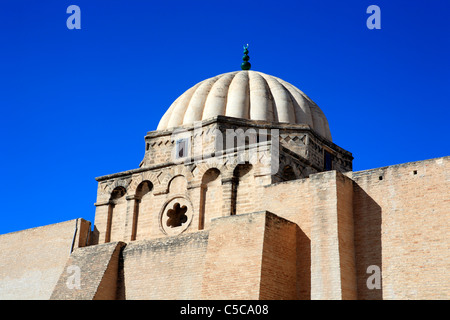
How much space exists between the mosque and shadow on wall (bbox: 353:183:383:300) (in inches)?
0.7

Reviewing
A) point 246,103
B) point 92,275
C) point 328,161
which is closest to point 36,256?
point 92,275

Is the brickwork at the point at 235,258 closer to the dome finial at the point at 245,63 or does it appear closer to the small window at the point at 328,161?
the small window at the point at 328,161

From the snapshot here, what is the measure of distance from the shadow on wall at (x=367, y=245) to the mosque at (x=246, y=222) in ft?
0.06

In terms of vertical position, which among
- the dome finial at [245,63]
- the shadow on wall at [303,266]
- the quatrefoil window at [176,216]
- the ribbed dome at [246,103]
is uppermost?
the dome finial at [245,63]

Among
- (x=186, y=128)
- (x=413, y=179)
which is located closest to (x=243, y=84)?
(x=186, y=128)

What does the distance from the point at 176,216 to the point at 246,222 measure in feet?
11.5

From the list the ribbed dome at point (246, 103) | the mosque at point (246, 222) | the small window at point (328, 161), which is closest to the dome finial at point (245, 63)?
the mosque at point (246, 222)

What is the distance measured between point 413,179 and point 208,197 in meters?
4.73

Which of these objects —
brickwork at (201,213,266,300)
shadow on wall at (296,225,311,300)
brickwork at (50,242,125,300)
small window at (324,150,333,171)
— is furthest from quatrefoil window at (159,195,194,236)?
small window at (324,150,333,171)

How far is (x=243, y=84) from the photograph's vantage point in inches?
706

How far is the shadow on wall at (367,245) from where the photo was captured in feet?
38.4

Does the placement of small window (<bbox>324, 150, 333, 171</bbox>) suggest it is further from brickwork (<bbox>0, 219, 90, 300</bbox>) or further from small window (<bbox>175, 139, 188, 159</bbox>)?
brickwork (<bbox>0, 219, 90, 300</bbox>)

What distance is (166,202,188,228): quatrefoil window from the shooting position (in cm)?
1530

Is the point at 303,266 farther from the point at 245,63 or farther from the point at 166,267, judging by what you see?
the point at 245,63
